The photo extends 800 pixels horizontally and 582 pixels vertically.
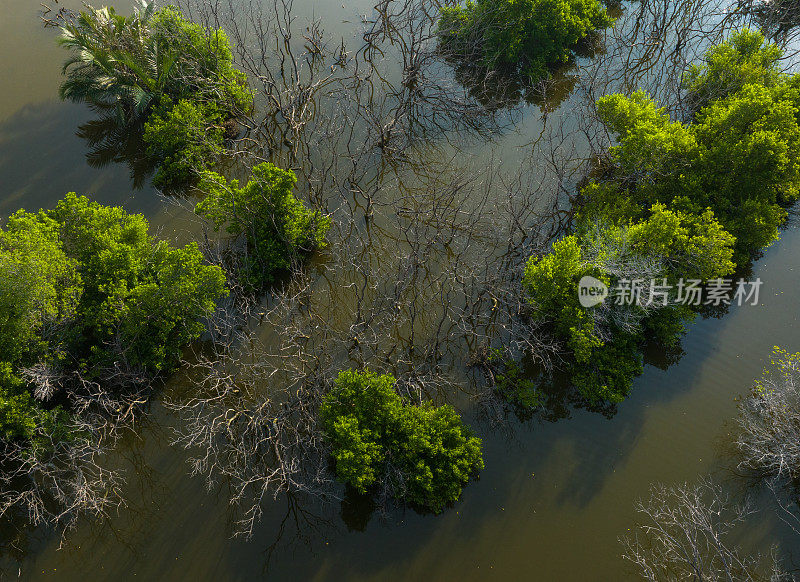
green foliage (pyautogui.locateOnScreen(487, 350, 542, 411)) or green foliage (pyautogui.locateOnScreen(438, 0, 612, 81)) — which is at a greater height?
green foliage (pyautogui.locateOnScreen(438, 0, 612, 81))

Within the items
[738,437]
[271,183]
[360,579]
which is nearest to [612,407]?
[738,437]

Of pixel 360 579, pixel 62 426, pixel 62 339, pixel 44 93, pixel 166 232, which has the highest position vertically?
pixel 44 93

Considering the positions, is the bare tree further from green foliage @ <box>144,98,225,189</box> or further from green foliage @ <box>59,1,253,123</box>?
green foliage @ <box>59,1,253,123</box>

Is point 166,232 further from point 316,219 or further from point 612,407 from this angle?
point 612,407

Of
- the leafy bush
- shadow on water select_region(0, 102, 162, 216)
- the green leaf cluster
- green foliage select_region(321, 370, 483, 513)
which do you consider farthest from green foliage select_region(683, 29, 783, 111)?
shadow on water select_region(0, 102, 162, 216)

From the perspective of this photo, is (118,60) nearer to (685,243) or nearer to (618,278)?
(618,278)

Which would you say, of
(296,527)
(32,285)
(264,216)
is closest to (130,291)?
(32,285)
